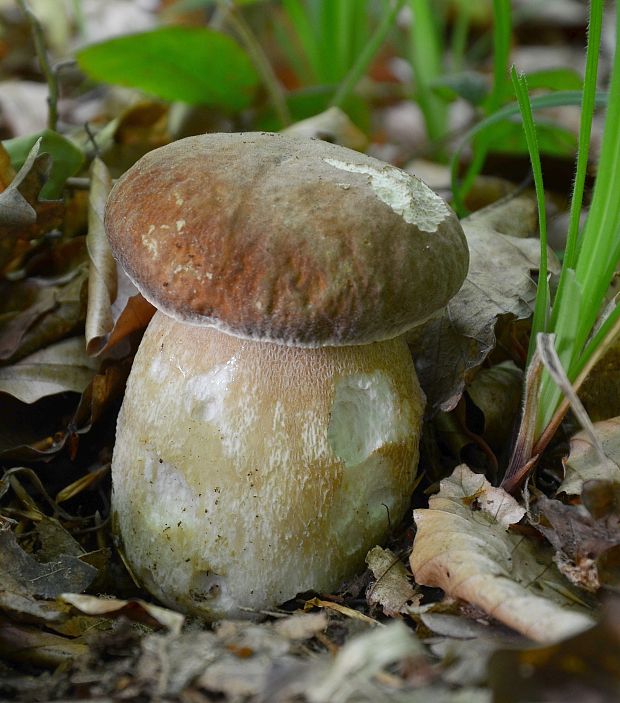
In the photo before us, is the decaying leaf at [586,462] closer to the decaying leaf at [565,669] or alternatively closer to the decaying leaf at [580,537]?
the decaying leaf at [580,537]

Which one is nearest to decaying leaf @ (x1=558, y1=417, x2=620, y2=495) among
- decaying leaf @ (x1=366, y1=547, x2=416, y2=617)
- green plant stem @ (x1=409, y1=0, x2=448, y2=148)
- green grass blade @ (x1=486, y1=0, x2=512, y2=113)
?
decaying leaf @ (x1=366, y1=547, x2=416, y2=617)

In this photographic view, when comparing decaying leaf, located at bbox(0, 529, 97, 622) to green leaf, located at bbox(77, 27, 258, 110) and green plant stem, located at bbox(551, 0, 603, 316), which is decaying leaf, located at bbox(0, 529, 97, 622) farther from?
green leaf, located at bbox(77, 27, 258, 110)

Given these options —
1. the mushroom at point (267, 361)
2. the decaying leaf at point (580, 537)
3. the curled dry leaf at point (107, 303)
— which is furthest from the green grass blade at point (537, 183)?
the curled dry leaf at point (107, 303)

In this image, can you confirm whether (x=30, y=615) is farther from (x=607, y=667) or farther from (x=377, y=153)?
(x=377, y=153)

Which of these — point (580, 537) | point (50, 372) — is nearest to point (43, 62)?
point (50, 372)

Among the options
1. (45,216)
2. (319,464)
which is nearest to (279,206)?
(319,464)

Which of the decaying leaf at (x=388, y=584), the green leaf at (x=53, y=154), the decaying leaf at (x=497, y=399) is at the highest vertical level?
the green leaf at (x=53, y=154)
